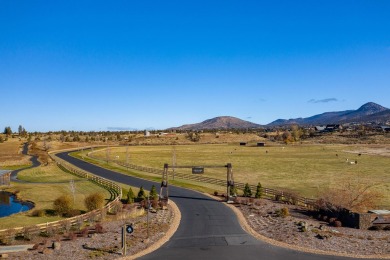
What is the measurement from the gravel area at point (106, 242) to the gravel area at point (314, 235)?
8052 millimetres

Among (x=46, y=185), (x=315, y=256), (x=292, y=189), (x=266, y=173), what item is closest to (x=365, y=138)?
(x=266, y=173)

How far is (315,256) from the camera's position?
2642 centimetres

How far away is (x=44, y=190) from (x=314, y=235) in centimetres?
4048

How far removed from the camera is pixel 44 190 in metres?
56.1

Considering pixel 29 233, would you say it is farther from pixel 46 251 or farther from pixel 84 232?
pixel 46 251

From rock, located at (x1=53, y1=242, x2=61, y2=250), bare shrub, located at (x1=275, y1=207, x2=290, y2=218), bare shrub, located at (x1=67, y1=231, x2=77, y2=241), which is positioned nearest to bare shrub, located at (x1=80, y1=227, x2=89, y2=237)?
bare shrub, located at (x1=67, y1=231, x2=77, y2=241)

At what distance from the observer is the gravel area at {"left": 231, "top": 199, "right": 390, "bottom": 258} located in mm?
27641

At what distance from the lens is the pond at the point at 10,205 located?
4432 cm

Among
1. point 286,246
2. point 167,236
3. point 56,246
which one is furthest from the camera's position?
point 167,236

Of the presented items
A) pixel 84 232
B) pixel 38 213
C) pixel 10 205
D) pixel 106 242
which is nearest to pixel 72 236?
pixel 84 232

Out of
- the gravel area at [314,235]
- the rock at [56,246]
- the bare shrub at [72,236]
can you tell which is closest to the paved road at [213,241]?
the gravel area at [314,235]

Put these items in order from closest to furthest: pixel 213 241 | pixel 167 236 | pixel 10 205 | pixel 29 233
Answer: pixel 213 241
pixel 29 233
pixel 167 236
pixel 10 205

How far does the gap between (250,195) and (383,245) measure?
70.0 feet

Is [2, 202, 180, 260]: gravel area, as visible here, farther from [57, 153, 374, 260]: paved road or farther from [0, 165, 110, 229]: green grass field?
[0, 165, 110, 229]: green grass field
